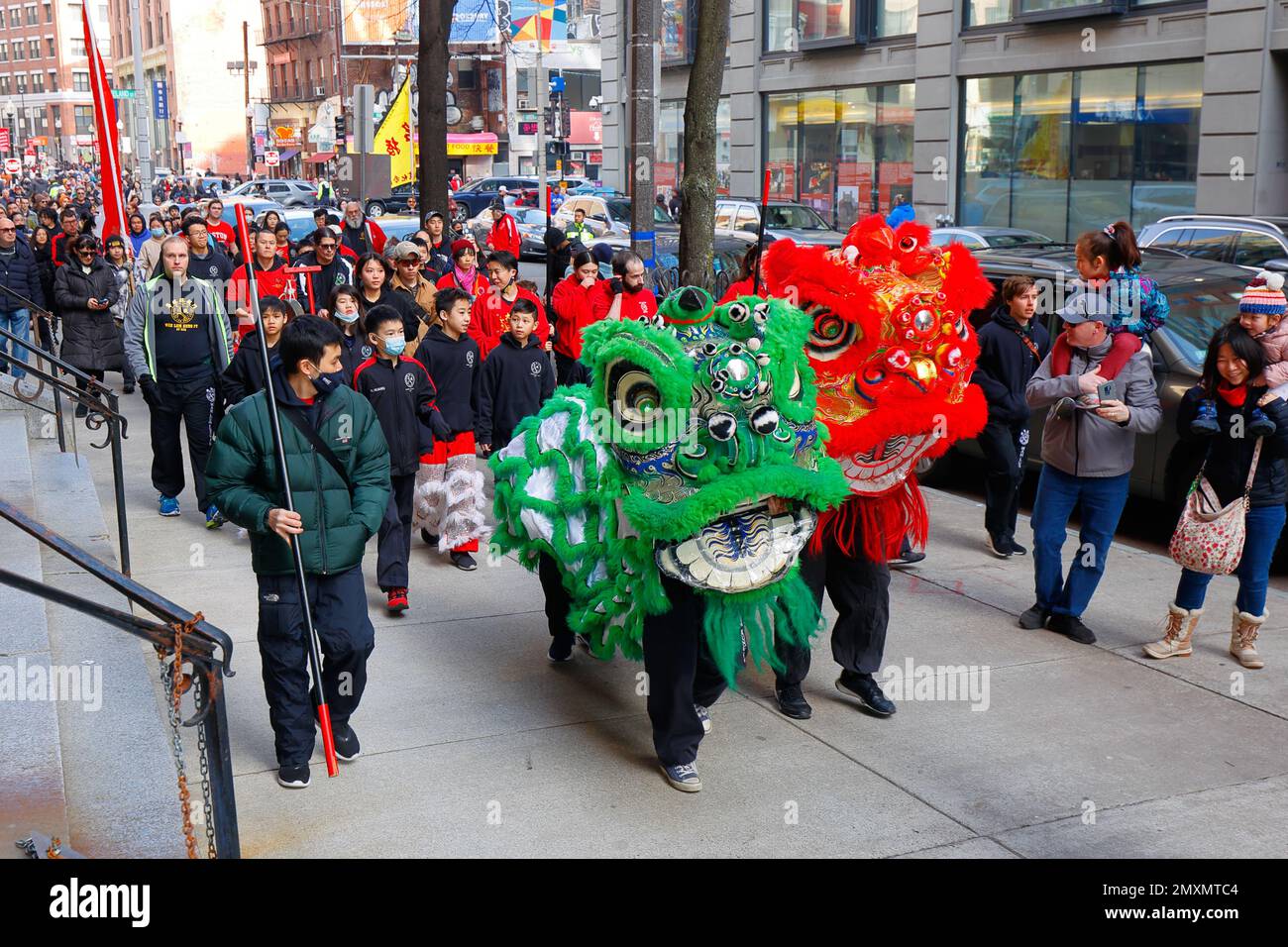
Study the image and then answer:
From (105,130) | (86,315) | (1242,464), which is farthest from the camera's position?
(105,130)

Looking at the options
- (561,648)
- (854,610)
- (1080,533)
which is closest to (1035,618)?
(1080,533)

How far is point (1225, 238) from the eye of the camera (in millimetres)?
14836

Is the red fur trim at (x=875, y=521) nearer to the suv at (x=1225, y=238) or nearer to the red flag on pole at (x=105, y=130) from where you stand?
the suv at (x=1225, y=238)

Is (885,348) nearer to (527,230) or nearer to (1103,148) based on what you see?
(1103,148)

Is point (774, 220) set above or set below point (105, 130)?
below

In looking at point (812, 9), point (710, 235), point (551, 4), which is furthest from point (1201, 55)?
point (551, 4)

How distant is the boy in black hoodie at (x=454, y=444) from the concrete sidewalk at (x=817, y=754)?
0.76 meters

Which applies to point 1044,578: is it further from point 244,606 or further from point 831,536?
point 244,606

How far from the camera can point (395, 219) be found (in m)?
33.4

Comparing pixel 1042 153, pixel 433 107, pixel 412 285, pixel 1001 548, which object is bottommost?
pixel 1001 548

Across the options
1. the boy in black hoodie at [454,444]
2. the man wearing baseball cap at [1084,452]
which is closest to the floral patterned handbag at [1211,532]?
the man wearing baseball cap at [1084,452]

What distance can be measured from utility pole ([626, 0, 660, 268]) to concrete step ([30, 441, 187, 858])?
6.87 m

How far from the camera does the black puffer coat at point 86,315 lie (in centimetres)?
1237

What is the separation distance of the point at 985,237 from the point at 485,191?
2616 cm
